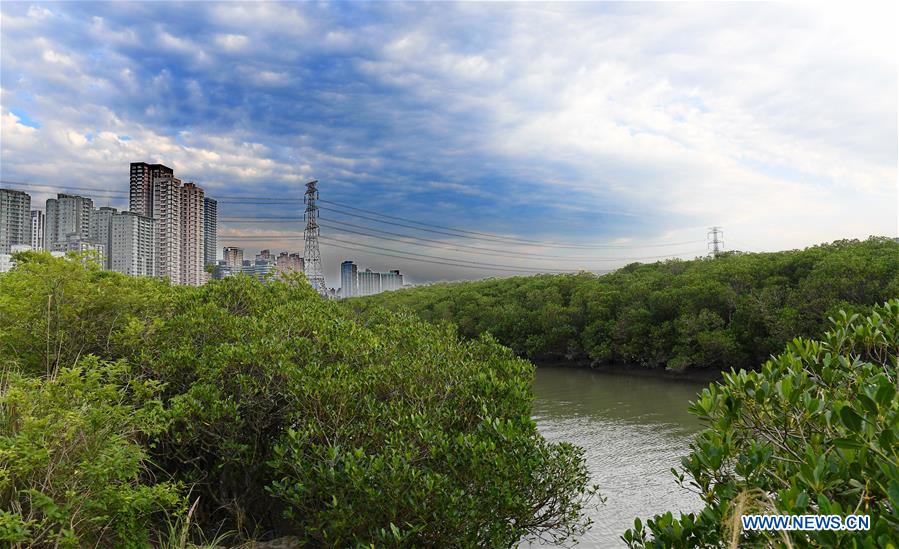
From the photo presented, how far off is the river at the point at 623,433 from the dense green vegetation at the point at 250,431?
11.5 feet

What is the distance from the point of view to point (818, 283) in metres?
22.4

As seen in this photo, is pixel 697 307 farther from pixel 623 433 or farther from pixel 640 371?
pixel 623 433

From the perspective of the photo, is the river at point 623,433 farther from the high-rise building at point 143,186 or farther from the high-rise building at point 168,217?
the high-rise building at point 143,186

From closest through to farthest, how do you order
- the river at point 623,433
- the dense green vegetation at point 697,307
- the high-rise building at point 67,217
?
the river at point 623,433 < the dense green vegetation at point 697,307 < the high-rise building at point 67,217

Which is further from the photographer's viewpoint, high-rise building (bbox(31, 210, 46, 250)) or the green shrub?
high-rise building (bbox(31, 210, 46, 250))

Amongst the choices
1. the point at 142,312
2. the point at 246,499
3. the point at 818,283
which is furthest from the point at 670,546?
the point at 818,283

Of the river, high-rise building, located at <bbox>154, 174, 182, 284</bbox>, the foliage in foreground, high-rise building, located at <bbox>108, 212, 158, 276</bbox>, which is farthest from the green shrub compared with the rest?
high-rise building, located at <bbox>154, 174, 182, 284</bbox>

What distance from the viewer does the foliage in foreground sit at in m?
2.44

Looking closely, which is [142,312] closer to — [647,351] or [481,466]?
[481,466]

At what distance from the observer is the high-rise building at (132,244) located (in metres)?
36.1

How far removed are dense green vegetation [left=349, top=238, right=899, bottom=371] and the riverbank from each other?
354mm

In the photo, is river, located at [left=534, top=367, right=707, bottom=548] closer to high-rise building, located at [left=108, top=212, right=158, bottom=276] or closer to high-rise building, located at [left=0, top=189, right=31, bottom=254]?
high-rise building, located at [left=108, top=212, right=158, bottom=276]

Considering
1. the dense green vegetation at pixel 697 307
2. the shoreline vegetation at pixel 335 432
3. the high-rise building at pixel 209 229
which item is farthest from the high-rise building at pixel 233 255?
the shoreline vegetation at pixel 335 432

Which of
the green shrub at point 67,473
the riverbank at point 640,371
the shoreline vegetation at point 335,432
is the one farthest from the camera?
the riverbank at point 640,371
